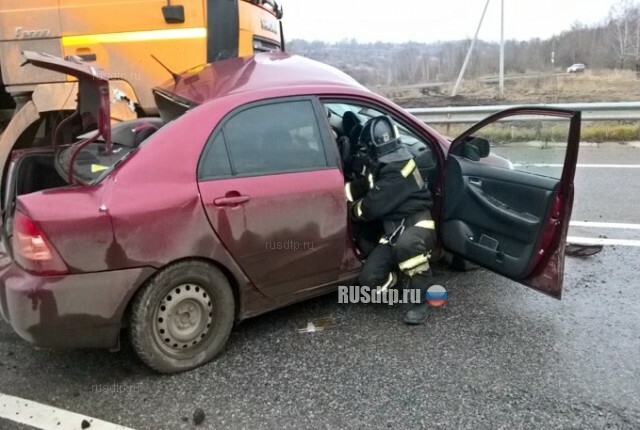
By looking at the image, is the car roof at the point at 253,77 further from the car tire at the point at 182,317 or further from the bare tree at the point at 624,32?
the bare tree at the point at 624,32

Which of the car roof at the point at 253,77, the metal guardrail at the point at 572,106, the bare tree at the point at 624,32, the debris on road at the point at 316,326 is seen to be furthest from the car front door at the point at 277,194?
the bare tree at the point at 624,32

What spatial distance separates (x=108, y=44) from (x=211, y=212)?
232 cm

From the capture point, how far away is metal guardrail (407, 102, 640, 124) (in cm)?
848

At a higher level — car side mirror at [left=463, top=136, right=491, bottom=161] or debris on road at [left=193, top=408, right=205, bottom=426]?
car side mirror at [left=463, top=136, right=491, bottom=161]

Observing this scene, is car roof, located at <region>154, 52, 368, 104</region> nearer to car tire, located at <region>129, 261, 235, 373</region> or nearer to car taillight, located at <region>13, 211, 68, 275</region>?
car tire, located at <region>129, 261, 235, 373</region>

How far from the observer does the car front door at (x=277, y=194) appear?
2824 millimetres

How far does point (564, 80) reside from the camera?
1973 centimetres

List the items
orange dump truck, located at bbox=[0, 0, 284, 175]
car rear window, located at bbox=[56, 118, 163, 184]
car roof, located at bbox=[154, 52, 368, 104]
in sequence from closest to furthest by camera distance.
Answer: car rear window, located at bbox=[56, 118, 163, 184] < car roof, located at bbox=[154, 52, 368, 104] < orange dump truck, located at bbox=[0, 0, 284, 175]

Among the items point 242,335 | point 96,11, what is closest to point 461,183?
point 242,335

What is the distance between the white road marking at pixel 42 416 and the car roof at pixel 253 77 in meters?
1.69

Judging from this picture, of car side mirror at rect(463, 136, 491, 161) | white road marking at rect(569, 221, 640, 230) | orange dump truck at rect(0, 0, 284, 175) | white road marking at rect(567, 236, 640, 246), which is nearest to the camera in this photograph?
car side mirror at rect(463, 136, 491, 161)

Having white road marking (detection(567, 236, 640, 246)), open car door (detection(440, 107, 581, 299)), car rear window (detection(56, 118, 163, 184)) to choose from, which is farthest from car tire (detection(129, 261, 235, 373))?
white road marking (detection(567, 236, 640, 246))

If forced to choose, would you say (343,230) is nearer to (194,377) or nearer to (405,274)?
(405,274)

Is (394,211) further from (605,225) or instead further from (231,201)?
(605,225)
